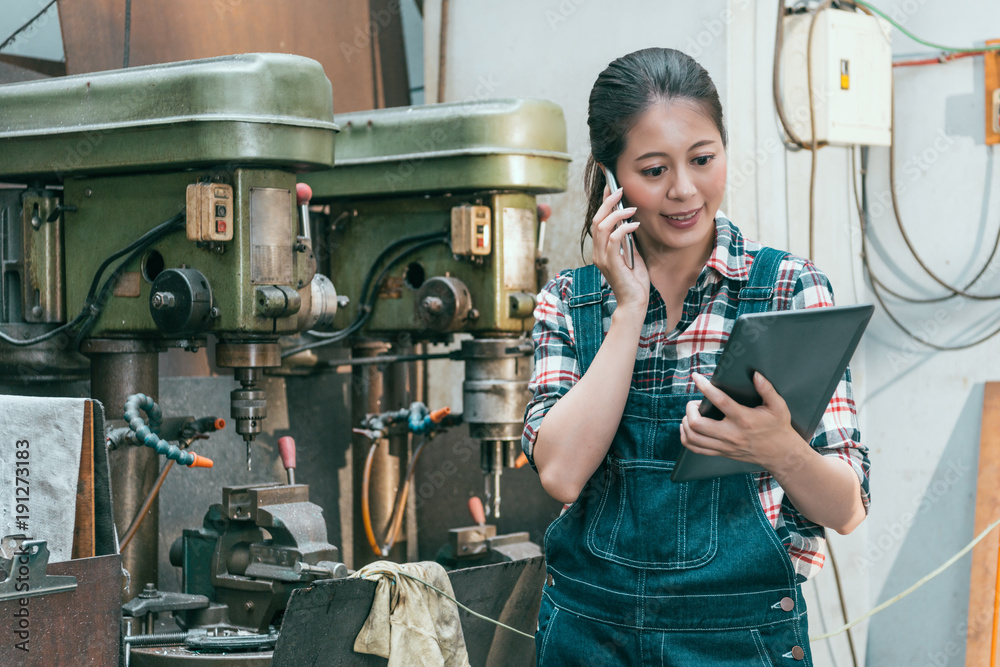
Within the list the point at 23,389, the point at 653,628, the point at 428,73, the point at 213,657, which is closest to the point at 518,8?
the point at 428,73

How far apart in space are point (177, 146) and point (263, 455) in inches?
38.4

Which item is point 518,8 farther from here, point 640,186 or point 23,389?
point 640,186

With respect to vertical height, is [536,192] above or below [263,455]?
above

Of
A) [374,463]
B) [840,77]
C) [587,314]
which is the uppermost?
[840,77]

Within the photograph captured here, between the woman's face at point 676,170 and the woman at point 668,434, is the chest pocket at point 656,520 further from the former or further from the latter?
the woman's face at point 676,170

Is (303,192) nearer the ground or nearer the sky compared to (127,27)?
nearer the ground

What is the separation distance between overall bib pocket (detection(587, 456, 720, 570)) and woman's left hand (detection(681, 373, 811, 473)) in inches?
3.5

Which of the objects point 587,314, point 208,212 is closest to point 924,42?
point 208,212

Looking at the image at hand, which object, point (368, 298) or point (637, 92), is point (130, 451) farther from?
point (637, 92)

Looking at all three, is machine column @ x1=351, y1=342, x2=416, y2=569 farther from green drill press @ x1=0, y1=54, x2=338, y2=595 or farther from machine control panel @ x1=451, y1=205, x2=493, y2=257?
green drill press @ x1=0, y1=54, x2=338, y2=595

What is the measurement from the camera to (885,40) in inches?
111

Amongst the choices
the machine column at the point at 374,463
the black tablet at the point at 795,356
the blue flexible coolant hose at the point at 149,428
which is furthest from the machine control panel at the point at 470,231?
the black tablet at the point at 795,356

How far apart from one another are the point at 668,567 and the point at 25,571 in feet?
2.65

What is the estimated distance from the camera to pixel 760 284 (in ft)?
3.59
